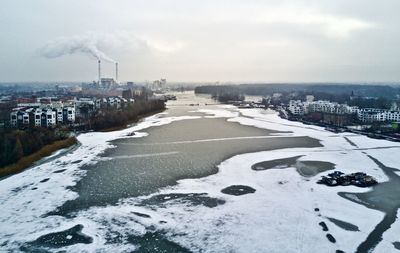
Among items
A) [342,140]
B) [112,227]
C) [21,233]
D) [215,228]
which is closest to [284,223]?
[215,228]

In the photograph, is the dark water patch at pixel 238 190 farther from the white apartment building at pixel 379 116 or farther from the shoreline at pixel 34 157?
the white apartment building at pixel 379 116

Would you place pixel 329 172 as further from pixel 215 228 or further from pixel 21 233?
pixel 21 233

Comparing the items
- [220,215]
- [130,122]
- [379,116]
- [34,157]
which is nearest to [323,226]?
[220,215]

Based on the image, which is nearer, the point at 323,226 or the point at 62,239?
the point at 62,239

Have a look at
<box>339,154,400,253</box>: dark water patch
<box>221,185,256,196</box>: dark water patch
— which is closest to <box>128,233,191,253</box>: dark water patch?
<box>221,185,256,196</box>: dark water patch

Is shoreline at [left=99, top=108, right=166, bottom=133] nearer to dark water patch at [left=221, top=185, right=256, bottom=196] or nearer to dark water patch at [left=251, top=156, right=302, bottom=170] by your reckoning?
dark water patch at [left=251, top=156, right=302, bottom=170]

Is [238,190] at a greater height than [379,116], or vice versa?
[379,116]

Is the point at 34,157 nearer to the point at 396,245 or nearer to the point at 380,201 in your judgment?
the point at 380,201
